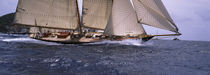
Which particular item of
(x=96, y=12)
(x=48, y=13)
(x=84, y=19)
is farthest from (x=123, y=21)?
(x=48, y=13)

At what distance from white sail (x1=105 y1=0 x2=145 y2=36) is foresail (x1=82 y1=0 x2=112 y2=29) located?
3779 millimetres

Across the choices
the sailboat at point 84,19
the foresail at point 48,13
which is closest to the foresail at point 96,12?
the sailboat at point 84,19

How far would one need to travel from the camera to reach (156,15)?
83.5 feet

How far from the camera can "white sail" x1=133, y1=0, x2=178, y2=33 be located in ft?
82.1

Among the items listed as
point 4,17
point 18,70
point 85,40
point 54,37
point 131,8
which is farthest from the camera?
point 4,17

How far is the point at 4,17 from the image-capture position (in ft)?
577

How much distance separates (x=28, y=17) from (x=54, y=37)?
5.66 m

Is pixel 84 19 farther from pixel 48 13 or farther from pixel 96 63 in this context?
pixel 96 63

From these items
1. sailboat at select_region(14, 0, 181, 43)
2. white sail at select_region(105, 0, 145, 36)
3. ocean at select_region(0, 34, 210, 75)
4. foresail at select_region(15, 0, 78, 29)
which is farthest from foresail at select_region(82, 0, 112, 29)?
ocean at select_region(0, 34, 210, 75)

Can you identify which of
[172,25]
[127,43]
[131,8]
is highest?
[131,8]

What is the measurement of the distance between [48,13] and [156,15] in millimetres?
18385

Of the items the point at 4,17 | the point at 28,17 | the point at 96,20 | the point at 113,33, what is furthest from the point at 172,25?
the point at 4,17

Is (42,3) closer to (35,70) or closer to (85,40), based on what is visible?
(85,40)

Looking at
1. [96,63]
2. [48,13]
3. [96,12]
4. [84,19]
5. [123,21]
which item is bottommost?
[96,63]
